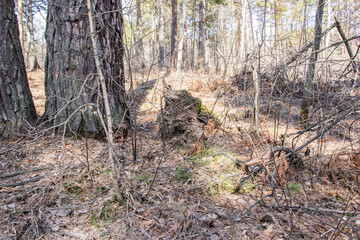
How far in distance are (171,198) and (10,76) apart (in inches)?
108

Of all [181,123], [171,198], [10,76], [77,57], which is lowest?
[171,198]

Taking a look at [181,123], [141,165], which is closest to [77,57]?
[141,165]

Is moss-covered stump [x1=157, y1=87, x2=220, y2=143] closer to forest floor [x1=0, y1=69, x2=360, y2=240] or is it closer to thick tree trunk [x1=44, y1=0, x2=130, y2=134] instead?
forest floor [x1=0, y1=69, x2=360, y2=240]

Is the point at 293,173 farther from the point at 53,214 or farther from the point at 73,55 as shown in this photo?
the point at 73,55

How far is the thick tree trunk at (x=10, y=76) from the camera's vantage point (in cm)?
295

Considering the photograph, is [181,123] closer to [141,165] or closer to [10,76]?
[141,165]

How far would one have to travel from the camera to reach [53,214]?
6.25 feet

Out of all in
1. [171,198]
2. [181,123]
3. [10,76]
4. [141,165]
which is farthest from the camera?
[181,123]

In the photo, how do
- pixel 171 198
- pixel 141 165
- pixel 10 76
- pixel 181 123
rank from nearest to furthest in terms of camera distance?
1. pixel 171 198
2. pixel 141 165
3. pixel 10 76
4. pixel 181 123

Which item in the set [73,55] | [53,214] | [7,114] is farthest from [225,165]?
[7,114]

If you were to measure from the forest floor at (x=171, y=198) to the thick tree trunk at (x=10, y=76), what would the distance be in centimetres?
35

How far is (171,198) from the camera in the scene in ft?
7.18

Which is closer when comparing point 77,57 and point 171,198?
point 171,198

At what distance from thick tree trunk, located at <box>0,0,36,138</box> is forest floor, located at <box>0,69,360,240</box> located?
0.35 metres
